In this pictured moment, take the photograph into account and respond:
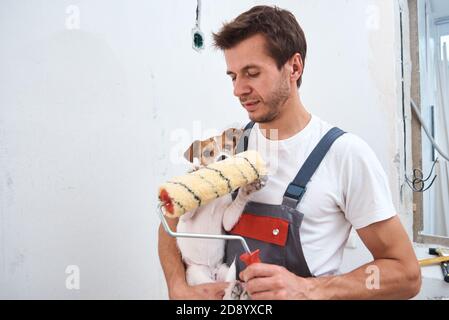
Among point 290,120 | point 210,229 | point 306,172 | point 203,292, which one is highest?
point 290,120

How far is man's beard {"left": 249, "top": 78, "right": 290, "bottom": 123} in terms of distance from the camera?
636mm

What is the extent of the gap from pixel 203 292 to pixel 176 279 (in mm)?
85

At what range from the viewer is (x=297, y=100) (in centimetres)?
69

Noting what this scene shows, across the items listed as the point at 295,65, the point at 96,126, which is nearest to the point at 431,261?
the point at 295,65

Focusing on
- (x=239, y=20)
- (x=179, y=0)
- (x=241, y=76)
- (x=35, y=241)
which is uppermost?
(x=179, y=0)

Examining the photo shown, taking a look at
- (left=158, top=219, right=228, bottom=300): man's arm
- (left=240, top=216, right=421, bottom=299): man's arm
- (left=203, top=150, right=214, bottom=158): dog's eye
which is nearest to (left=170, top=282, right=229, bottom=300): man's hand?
(left=158, top=219, right=228, bottom=300): man's arm

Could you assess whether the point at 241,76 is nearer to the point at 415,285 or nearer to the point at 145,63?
the point at 145,63

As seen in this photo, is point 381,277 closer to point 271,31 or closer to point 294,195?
point 294,195

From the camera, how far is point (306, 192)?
58cm

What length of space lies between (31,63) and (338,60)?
1.05m

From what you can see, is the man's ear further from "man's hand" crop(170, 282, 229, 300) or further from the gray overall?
"man's hand" crop(170, 282, 229, 300)

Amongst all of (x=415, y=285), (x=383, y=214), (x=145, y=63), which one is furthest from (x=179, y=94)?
(x=415, y=285)

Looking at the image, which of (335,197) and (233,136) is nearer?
(335,197)

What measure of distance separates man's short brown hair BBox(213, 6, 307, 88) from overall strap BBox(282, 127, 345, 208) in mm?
191
